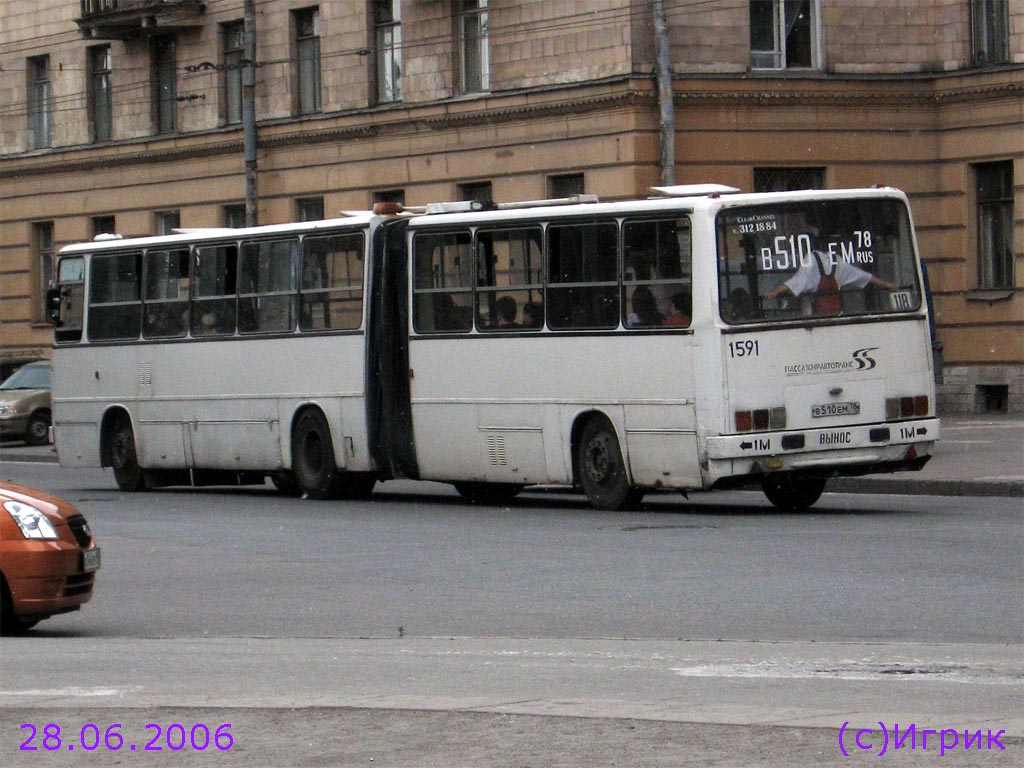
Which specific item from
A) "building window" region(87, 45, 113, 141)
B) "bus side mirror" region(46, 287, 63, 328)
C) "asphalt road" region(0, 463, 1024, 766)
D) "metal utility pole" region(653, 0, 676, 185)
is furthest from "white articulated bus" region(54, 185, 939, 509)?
"building window" region(87, 45, 113, 141)

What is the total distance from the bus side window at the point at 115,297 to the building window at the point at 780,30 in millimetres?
12323

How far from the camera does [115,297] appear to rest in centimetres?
2773

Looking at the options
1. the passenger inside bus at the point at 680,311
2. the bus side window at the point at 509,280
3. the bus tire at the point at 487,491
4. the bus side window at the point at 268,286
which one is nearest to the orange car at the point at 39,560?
the passenger inside bus at the point at 680,311

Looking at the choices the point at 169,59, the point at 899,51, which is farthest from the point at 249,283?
the point at 169,59

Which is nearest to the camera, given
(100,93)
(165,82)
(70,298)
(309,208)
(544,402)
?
(544,402)

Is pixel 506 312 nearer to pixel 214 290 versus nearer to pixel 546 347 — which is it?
pixel 546 347

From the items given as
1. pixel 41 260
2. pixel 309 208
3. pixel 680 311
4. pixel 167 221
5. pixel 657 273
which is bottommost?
pixel 680 311

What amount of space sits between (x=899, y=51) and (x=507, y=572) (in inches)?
876

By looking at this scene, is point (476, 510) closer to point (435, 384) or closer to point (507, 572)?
point (435, 384)

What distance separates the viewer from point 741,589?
46.4 ft

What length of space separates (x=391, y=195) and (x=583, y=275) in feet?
65.3

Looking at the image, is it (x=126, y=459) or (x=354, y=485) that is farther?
(x=126, y=459)

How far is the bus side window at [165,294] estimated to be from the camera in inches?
1045

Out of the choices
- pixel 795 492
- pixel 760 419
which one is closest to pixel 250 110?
pixel 795 492
